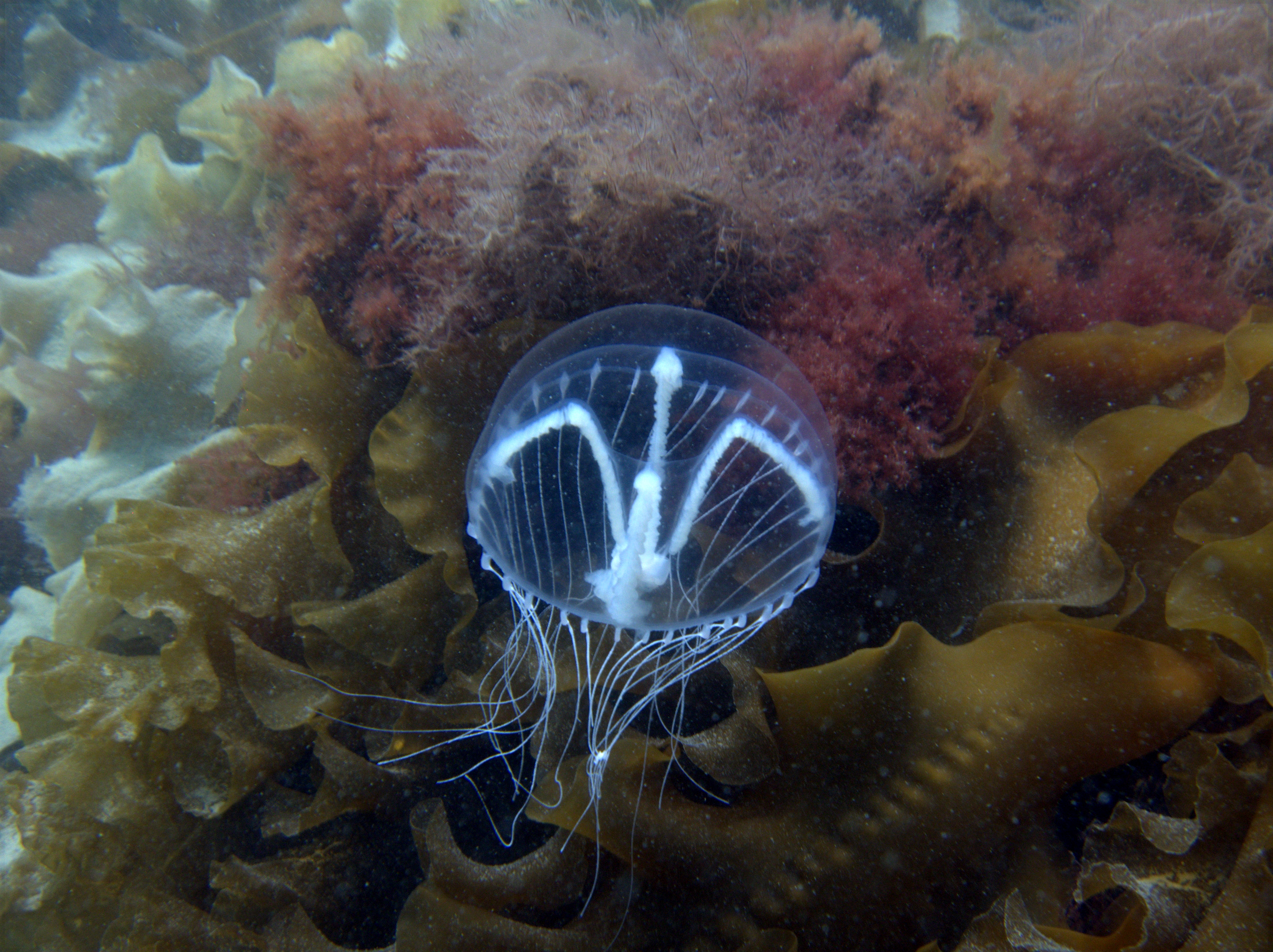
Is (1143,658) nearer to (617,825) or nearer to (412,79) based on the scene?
(617,825)

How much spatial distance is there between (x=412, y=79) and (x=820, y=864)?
3.39 metres

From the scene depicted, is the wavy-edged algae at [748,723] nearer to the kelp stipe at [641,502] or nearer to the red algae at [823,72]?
the kelp stipe at [641,502]

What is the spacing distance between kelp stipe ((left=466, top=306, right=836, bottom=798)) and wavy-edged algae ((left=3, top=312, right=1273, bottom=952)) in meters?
0.24

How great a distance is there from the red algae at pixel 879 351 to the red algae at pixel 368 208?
1.28 metres

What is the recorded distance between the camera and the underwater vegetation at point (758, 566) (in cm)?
178

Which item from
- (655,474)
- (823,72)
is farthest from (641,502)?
(823,72)

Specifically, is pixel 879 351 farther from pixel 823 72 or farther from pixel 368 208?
pixel 368 208

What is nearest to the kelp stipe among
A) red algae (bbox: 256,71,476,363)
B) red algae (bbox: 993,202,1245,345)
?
red algae (bbox: 256,71,476,363)

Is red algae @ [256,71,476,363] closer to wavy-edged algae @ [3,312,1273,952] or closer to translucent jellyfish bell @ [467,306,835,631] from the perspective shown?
wavy-edged algae @ [3,312,1273,952]

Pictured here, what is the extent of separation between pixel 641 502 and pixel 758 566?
468mm

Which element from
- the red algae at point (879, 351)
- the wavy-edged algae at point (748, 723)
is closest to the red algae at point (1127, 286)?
the wavy-edged algae at point (748, 723)

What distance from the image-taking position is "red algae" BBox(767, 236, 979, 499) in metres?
2.02

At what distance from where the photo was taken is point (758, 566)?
Answer: 6.99 ft

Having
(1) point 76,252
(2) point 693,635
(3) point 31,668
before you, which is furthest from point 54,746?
(1) point 76,252
